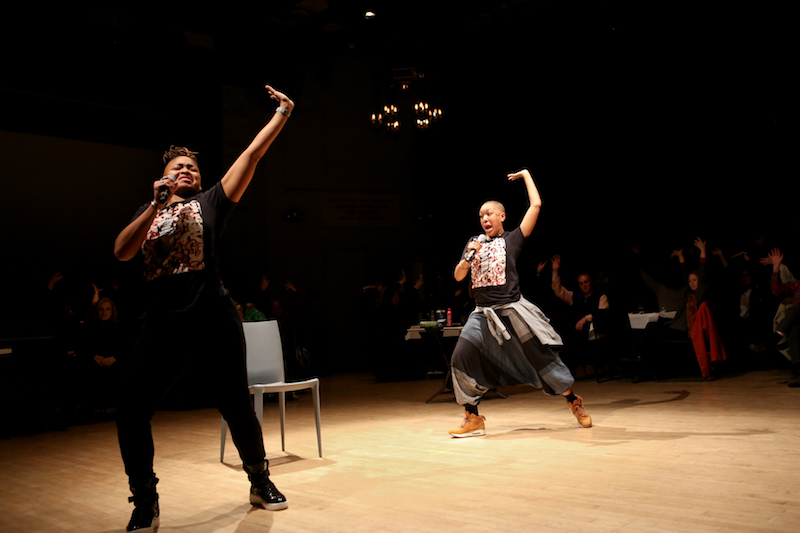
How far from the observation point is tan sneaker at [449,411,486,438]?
4.53 metres

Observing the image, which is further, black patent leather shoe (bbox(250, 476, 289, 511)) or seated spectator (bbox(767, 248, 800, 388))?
seated spectator (bbox(767, 248, 800, 388))

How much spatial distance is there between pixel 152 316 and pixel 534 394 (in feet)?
17.4

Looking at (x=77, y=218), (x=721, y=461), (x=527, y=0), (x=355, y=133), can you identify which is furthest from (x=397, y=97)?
(x=721, y=461)

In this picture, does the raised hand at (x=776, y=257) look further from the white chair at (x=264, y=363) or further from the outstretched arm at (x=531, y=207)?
the white chair at (x=264, y=363)

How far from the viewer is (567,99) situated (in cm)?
946

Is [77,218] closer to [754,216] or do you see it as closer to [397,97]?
[397,97]

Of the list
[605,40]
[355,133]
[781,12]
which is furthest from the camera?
[355,133]

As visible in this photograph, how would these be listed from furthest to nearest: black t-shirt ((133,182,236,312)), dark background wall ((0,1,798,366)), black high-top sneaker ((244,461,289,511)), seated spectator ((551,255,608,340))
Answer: dark background wall ((0,1,798,366))
seated spectator ((551,255,608,340))
black high-top sneaker ((244,461,289,511))
black t-shirt ((133,182,236,312))

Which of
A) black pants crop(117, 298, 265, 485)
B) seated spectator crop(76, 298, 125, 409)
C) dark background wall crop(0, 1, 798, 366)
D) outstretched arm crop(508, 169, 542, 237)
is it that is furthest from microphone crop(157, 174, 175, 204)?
dark background wall crop(0, 1, 798, 366)

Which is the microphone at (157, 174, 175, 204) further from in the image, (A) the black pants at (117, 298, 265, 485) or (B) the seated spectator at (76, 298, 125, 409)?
(B) the seated spectator at (76, 298, 125, 409)

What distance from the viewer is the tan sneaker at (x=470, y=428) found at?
14.9ft

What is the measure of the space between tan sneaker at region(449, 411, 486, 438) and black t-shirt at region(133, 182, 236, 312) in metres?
2.48

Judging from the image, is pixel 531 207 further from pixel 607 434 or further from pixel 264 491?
pixel 264 491

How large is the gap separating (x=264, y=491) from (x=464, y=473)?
1031 mm
